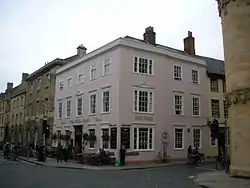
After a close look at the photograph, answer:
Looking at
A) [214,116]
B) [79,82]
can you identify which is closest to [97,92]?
[79,82]

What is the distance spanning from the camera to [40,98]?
1699 inches

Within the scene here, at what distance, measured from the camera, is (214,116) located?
3388 cm

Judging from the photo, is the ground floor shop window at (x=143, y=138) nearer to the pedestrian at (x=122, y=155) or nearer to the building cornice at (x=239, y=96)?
the pedestrian at (x=122, y=155)

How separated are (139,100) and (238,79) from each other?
11664 mm

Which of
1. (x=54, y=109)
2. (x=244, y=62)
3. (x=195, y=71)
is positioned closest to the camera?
(x=244, y=62)

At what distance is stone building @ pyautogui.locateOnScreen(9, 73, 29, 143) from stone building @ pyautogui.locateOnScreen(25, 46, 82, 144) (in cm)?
292

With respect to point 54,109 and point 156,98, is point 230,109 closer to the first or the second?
point 156,98

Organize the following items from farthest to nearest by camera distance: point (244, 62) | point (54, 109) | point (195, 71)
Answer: point (54, 109) < point (195, 71) < point (244, 62)

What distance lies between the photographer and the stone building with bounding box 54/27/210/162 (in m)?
26.9

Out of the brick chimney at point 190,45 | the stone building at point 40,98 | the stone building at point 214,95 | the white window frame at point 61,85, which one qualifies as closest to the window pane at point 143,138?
the stone building at point 214,95

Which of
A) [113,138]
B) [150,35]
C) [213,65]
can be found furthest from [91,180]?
[213,65]

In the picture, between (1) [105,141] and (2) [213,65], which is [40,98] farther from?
(2) [213,65]

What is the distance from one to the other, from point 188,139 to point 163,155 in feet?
12.4

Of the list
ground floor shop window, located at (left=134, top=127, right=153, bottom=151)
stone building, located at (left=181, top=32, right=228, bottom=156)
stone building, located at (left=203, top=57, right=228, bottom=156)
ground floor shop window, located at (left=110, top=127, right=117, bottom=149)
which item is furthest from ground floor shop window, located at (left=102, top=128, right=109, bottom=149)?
stone building, located at (left=203, top=57, right=228, bottom=156)
